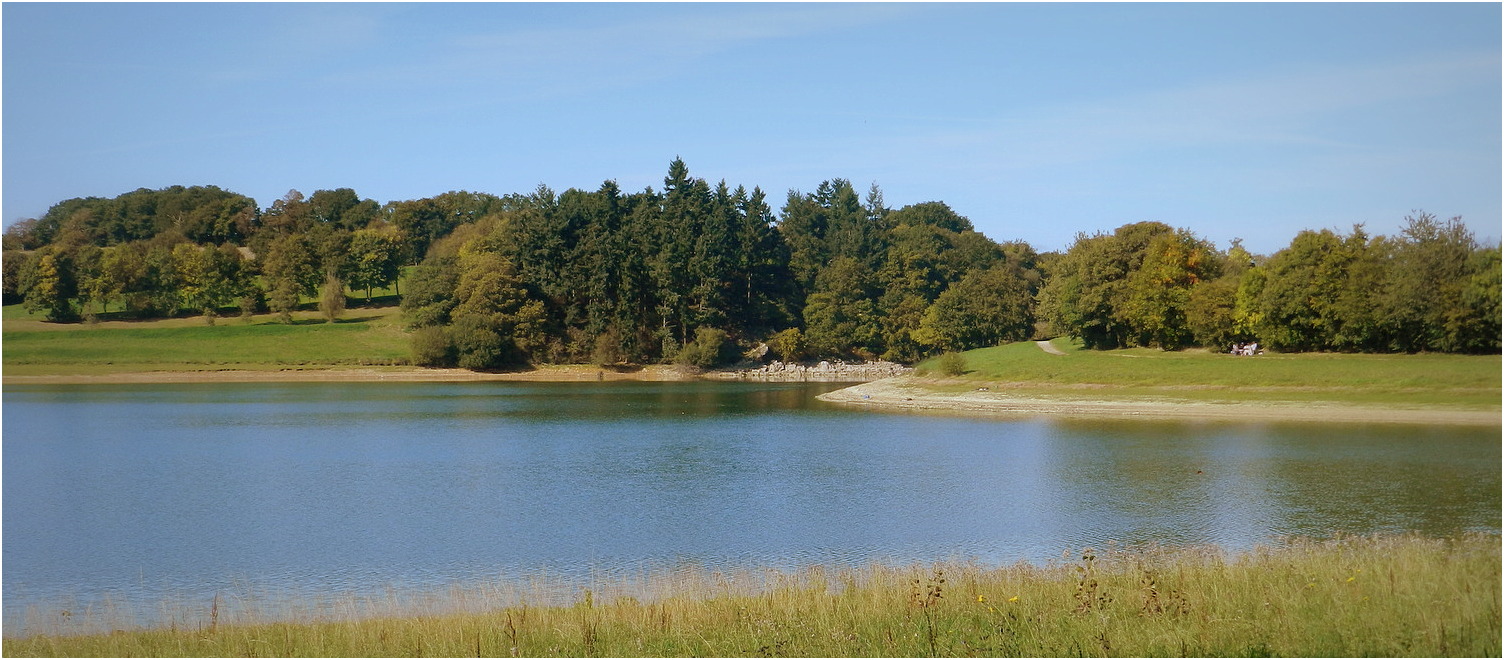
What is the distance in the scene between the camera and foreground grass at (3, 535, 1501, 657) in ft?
30.1

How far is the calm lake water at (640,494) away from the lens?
18391mm

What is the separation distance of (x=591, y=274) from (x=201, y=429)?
4301cm

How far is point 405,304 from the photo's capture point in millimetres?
82125

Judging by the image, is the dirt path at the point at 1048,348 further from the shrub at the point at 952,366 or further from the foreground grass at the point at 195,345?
the foreground grass at the point at 195,345

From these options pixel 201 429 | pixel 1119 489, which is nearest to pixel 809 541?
pixel 1119 489

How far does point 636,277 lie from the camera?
3243 inches

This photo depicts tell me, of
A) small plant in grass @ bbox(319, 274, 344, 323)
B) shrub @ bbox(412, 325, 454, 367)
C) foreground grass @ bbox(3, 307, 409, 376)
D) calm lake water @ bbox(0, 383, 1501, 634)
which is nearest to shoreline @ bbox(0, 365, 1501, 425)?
shrub @ bbox(412, 325, 454, 367)

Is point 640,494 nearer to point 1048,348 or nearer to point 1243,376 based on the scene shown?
point 1243,376

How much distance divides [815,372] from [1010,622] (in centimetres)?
6996

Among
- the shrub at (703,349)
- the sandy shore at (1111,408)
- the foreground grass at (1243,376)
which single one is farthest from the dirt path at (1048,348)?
the shrub at (703,349)

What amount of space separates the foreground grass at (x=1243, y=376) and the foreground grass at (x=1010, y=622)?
22.6m

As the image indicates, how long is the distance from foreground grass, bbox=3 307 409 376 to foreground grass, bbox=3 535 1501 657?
6768cm

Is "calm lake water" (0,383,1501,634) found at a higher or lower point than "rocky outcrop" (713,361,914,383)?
lower

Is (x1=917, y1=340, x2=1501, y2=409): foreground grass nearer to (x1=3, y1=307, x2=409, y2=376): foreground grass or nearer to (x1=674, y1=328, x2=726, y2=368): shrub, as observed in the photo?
(x1=674, y1=328, x2=726, y2=368): shrub
